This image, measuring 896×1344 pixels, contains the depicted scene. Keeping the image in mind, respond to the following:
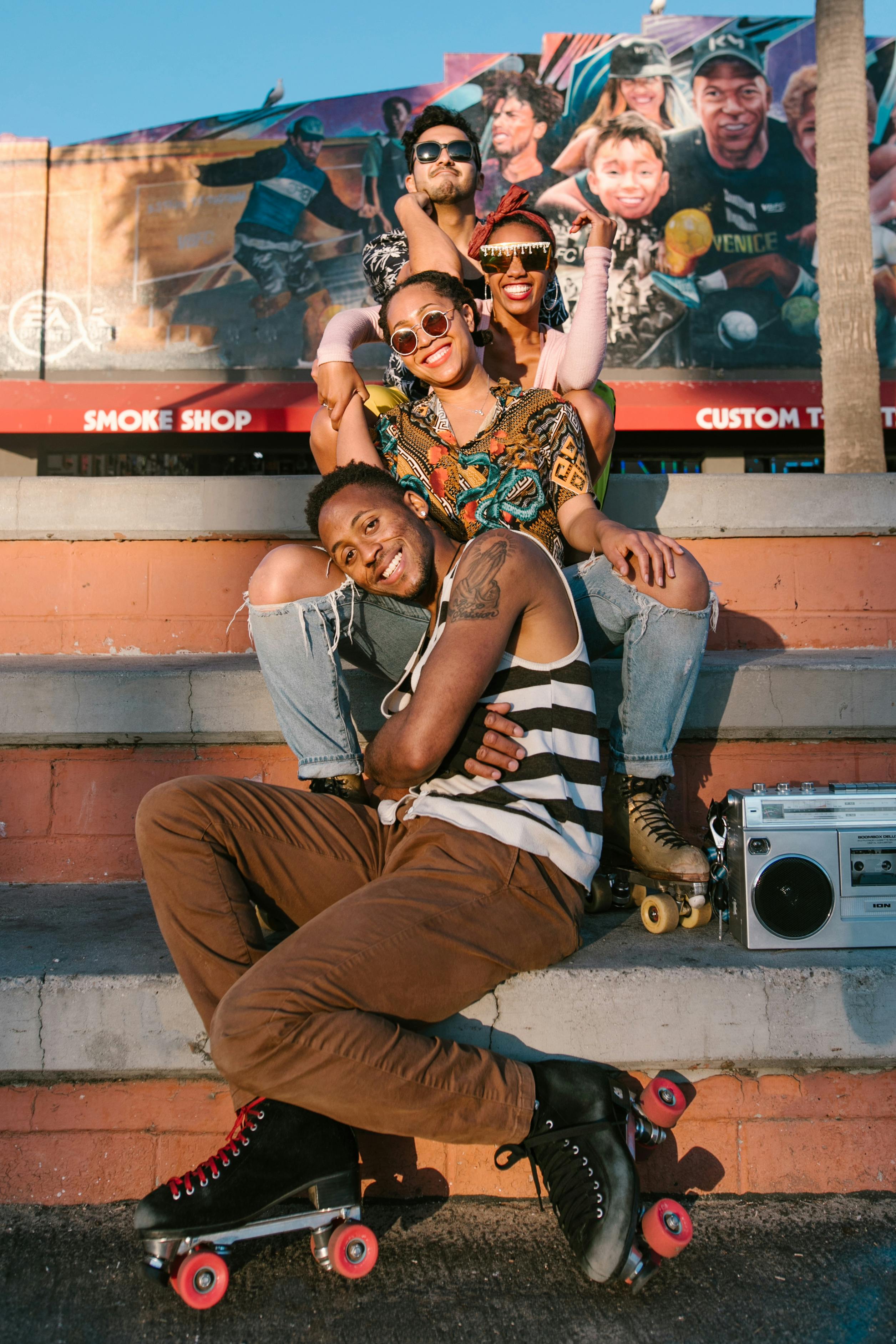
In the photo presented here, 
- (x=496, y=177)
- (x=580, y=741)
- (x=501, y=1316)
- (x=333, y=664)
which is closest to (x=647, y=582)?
(x=580, y=741)

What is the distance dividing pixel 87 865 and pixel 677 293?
10839mm

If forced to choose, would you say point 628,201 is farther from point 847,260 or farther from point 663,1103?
point 663,1103

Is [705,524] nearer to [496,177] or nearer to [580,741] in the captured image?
[580,741]

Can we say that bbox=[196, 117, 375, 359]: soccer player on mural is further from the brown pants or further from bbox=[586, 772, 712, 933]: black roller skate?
the brown pants

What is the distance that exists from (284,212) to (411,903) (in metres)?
12.1

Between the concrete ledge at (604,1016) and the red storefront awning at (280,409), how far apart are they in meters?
9.52

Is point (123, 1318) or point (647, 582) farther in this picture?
point (647, 582)

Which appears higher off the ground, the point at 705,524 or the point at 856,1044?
the point at 705,524

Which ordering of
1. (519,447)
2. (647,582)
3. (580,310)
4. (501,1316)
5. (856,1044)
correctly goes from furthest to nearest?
(580,310), (519,447), (647,582), (856,1044), (501,1316)

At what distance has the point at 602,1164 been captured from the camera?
5.12 feet

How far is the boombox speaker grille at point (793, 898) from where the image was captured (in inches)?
75.0

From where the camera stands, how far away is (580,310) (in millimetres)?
2801

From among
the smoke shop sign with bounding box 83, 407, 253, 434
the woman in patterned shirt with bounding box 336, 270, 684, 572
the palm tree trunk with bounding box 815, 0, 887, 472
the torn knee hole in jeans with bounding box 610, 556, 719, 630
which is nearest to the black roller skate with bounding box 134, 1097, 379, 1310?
the torn knee hole in jeans with bounding box 610, 556, 719, 630

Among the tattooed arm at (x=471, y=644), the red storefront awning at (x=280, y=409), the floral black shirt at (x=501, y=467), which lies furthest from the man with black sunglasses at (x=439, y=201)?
the red storefront awning at (x=280, y=409)
